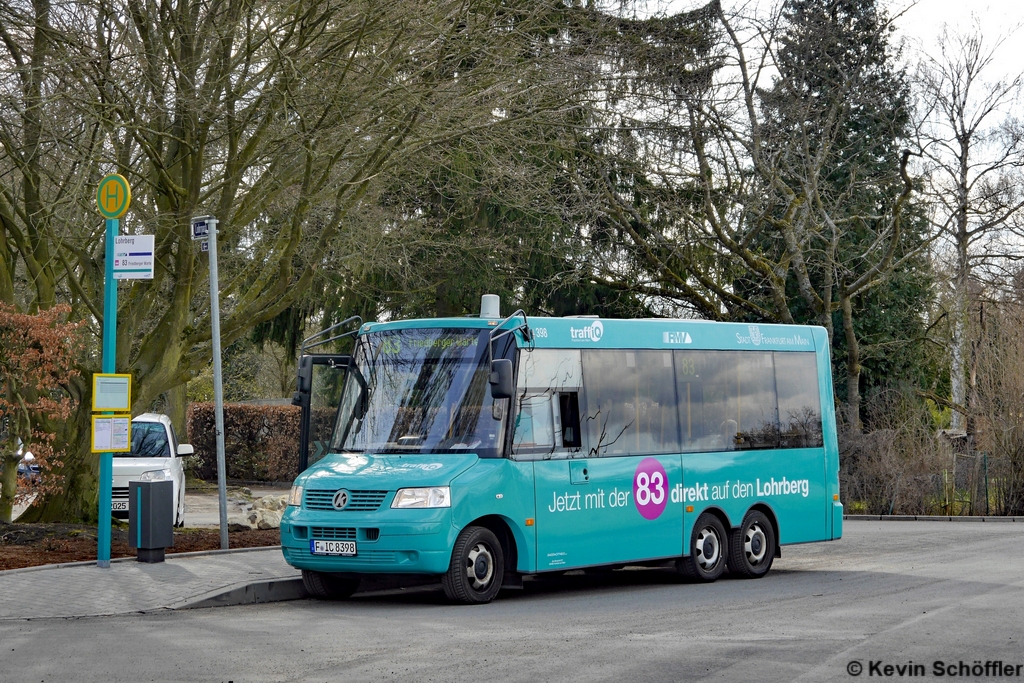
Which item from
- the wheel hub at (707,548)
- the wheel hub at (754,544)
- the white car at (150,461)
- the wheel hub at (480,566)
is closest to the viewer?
the wheel hub at (480,566)

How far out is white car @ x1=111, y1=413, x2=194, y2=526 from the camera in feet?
62.0

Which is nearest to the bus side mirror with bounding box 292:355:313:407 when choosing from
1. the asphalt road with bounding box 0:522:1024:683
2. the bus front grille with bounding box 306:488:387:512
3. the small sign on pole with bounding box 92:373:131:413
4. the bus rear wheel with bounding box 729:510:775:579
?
the bus front grille with bounding box 306:488:387:512

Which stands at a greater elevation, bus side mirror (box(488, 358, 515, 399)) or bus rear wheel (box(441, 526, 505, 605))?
bus side mirror (box(488, 358, 515, 399))

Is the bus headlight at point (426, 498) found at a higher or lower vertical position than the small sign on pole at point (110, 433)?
lower

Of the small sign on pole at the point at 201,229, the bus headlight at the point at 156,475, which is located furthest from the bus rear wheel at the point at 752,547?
the bus headlight at the point at 156,475

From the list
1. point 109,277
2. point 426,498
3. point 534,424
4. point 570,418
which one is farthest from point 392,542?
point 109,277

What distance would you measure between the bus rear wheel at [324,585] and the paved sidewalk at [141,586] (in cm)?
29

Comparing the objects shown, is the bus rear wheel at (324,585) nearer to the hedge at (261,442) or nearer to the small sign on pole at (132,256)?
the small sign on pole at (132,256)

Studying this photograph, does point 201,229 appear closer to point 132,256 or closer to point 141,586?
point 132,256

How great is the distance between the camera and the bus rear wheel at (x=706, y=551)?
14.5 meters

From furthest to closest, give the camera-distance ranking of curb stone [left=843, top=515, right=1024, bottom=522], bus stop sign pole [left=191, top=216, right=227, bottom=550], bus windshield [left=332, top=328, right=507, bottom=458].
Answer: curb stone [left=843, top=515, right=1024, bottom=522]
bus stop sign pole [left=191, top=216, right=227, bottom=550]
bus windshield [left=332, top=328, right=507, bottom=458]

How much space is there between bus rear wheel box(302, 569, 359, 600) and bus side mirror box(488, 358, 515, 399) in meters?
2.62

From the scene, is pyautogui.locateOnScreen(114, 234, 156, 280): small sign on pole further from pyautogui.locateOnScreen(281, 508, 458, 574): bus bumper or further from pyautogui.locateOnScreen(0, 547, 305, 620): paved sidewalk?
pyautogui.locateOnScreen(281, 508, 458, 574): bus bumper
